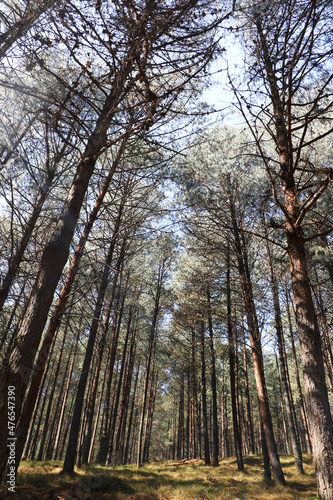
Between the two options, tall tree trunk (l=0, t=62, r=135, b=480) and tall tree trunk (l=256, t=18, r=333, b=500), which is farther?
tall tree trunk (l=256, t=18, r=333, b=500)

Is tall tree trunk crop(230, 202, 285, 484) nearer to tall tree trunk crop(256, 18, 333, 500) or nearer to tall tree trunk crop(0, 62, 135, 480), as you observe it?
tall tree trunk crop(256, 18, 333, 500)

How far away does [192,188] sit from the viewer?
7.56 metres

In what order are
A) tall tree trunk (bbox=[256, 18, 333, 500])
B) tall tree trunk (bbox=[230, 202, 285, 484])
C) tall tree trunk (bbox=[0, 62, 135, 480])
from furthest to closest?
1. tall tree trunk (bbox=[230, 202, 285, 484])
2. tall tree trunk (bbox=[256, 18, 333, 500])
3. tall tree trunk (bbox=[0, 62, 135, 480])

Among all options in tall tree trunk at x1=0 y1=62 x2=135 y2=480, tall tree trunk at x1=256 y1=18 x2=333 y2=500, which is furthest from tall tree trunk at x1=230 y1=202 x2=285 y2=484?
tall tree trunk at x1=0 y1=62 x2=135 y2=480

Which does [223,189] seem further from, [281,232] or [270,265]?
[270,265]

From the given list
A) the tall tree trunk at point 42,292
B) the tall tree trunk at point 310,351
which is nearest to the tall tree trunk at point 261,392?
the tall tree trunk at point 310,351

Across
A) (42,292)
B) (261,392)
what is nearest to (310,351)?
(42,292)

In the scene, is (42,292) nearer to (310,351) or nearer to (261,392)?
(310,351)

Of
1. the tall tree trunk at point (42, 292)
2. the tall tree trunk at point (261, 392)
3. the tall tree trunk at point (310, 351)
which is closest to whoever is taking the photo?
the tall tree trunk at point (42, 292)

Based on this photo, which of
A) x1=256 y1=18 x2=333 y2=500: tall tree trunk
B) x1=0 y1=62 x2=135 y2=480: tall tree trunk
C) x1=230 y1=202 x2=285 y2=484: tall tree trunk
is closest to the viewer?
x1=0 y1=62 x2=135 y2=480: tall tree trunk

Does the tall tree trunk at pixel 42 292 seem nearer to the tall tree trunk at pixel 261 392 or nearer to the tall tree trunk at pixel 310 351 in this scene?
the tall tree trunk at pixel 310 351

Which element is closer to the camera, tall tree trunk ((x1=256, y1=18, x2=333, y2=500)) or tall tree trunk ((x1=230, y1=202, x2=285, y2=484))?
tall tree trunk ((x1=256, y1=18, x2=333, y2=500))

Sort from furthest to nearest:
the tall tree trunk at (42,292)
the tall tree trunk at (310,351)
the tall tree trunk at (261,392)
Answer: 1. the tall tree trunk at (261,392)
2. the tall tree trunk at (310,351)
3. the tall tree trunk at (42,292)

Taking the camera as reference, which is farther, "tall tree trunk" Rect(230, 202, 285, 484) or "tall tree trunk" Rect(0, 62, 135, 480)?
"tall tree trunk" Rect(230, 202, 285, 484)
